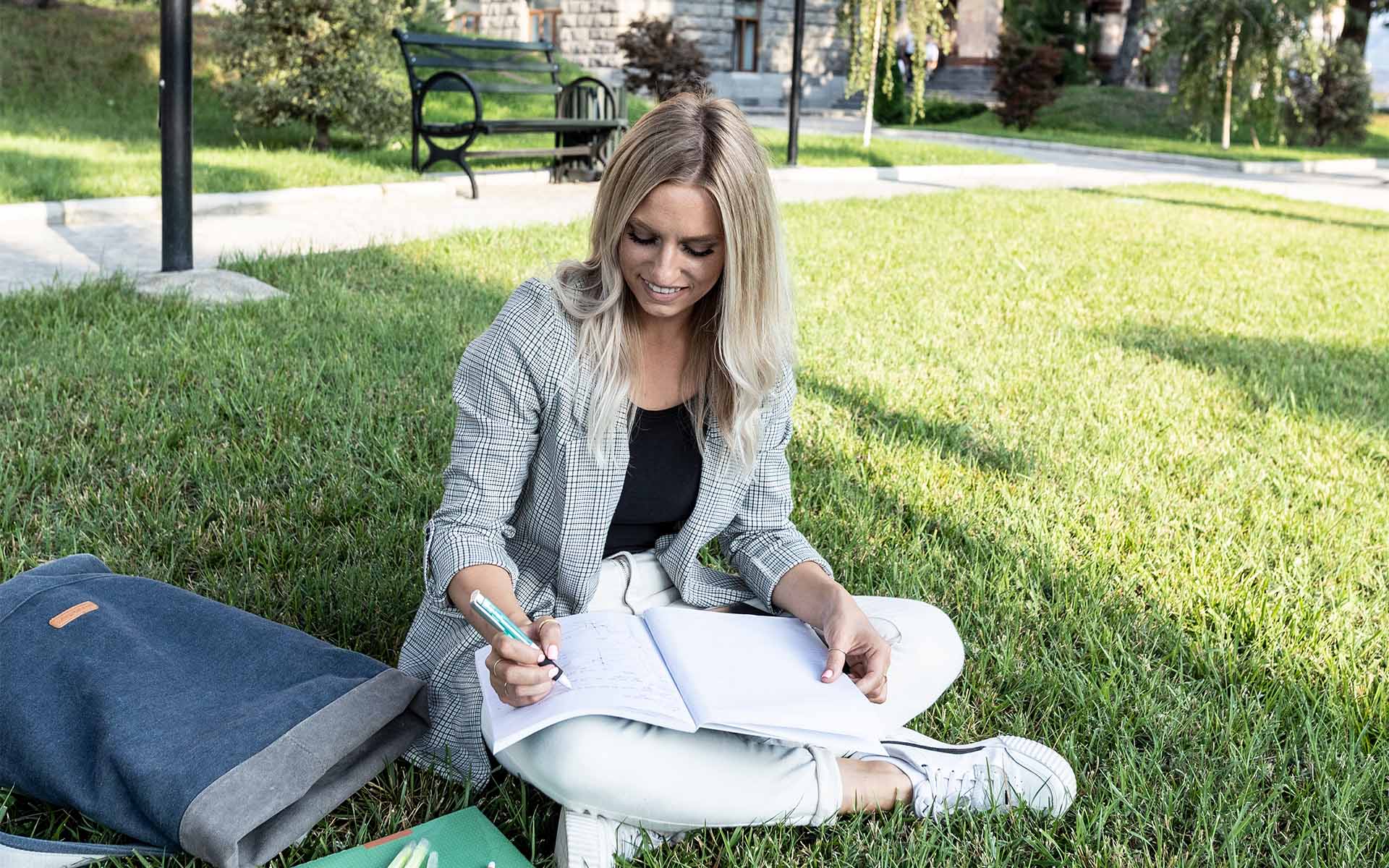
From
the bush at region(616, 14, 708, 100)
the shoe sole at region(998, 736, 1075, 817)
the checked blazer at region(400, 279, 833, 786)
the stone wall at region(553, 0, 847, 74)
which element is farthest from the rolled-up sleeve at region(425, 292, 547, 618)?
the stone wall at region(553, 0, 847, 74)

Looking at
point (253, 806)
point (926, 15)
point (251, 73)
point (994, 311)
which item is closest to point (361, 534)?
point (253, 806)

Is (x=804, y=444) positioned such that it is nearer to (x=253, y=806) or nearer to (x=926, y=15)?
(x=253, y=806)

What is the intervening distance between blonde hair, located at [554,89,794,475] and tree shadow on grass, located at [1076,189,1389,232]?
34.3ft

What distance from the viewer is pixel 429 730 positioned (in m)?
2.24

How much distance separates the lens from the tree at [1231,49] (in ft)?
65.9

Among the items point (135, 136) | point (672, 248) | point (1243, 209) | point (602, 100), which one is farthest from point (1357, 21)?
point (672, 248)

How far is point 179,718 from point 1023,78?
2657cm

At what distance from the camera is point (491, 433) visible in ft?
7.22

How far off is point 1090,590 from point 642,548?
1.30 meters

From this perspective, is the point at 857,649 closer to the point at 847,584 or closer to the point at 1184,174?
the point at 847,584

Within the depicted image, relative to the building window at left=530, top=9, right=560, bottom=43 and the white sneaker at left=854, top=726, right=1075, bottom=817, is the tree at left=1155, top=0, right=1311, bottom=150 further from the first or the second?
the white sneaker at left=854, top=726, right=1075, bottom=817

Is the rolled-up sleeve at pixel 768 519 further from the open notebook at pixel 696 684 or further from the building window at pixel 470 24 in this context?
the building window at pixel 470 24

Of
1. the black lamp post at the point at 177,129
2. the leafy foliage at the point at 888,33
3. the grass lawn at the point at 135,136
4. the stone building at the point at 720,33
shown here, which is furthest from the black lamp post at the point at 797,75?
the stone building at the point at 720,33

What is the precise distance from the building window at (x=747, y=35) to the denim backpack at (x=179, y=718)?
93.0 feet
